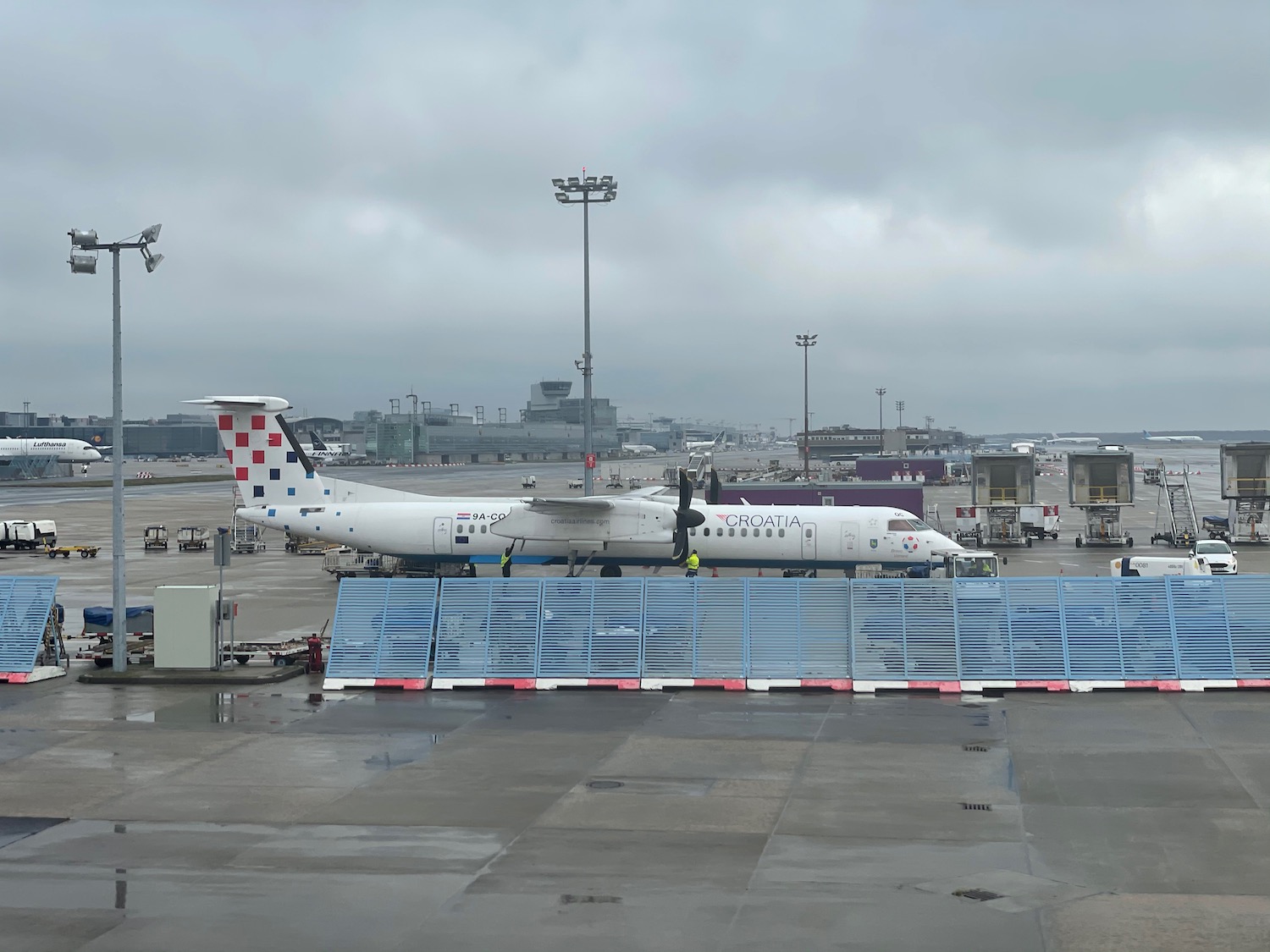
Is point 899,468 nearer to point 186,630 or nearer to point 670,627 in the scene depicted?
point 670,627

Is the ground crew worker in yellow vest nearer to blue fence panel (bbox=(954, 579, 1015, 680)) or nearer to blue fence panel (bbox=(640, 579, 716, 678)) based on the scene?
blue fence panel (bbox=(640, 579, 716, 678))

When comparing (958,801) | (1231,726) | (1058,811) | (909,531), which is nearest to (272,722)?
(958,801)

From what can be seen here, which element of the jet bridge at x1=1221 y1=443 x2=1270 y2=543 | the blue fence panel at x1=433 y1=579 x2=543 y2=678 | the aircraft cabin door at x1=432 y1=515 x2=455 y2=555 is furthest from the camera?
the jet bridge at x1=1221 y1=443 x2=1270 y2=543

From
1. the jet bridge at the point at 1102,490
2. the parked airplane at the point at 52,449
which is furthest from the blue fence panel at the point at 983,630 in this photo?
the parked airplane at the point at 52,449

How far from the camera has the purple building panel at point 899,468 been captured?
11144 centimetres

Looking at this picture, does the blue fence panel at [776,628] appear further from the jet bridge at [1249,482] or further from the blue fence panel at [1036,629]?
the jet bridge at [1249,482]

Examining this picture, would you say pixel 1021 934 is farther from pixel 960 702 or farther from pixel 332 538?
pixel 332 538

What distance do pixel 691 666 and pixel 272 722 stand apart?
9.13m

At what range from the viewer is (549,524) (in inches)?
Result: 1644

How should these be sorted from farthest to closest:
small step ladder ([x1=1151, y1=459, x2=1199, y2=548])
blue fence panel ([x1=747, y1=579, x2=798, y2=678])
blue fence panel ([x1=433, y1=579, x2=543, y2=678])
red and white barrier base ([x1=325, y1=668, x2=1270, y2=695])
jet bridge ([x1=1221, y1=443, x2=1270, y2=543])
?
1. jet bridge ([x1=1221, y1=443, x2=1270, y2=543])
2. small step ladder ([x1=1151, y1=459, x2=1199, y2=548])
3. blue fence panel ([x1=433, y1=579, x2=543, y2=678])
4. blue fence panel ([x1=747, y1=579, x2=798, y2=678])
5. red and white barrier base ([x1=325, y1=668, x2=1270, y2=695])

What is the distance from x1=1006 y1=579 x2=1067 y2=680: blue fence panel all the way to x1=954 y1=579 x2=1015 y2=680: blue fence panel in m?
0.15

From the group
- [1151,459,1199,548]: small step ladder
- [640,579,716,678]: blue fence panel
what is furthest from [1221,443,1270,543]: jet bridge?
[640,579,716,678]: blue fence panel

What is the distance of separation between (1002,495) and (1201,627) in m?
37.7

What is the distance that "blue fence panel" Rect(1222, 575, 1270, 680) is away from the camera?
Answer: 25516 millimetres
